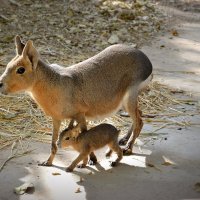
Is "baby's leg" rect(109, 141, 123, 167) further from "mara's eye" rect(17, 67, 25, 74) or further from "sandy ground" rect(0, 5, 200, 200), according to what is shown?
"mara's eye" rect(17, 67, 25, 74)

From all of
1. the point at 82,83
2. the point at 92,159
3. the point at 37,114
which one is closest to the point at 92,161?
the point at 92,159

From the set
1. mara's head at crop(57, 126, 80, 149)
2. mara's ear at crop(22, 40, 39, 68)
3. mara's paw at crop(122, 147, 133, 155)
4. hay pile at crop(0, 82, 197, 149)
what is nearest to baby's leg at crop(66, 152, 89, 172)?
mara's head at crop(57, 126, 80, 149)

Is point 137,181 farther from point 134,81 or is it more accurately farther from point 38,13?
point 38,13

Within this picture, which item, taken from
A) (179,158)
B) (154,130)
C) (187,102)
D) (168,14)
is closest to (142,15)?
(168,14)

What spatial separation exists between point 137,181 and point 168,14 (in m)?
6.59

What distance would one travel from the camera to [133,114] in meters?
4.60

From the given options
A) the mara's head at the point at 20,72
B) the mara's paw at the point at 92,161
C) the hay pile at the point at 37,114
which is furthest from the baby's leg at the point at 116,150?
the mara's head at the point at 20,72

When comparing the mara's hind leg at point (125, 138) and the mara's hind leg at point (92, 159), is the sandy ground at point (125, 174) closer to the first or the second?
the mara's hind leg at point (92, 159)

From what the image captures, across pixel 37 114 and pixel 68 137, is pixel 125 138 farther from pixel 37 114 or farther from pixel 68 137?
pixel 37 114

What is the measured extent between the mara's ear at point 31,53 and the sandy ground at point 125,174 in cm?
96

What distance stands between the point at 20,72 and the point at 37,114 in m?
1.47

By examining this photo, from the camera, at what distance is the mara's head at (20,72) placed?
13.0 ft

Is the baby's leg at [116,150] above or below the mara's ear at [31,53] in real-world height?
below

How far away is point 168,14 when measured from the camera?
10070 millimetres
